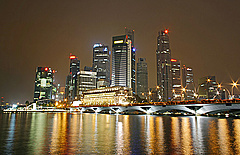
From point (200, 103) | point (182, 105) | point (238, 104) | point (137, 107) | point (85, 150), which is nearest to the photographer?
point (85, 150)

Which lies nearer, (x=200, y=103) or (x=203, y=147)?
(x=203, y=147)

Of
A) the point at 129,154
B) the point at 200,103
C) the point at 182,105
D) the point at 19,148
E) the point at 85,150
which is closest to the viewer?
the point at 129,154

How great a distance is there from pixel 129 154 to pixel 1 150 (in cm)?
1265

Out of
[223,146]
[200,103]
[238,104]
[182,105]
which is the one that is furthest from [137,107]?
[223,146]

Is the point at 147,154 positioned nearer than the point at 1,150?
Yes

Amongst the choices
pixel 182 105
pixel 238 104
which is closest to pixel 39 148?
pixel 238 104

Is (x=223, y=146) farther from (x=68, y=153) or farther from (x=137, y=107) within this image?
(x=137, y=107)

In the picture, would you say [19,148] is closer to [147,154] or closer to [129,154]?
[129,154]

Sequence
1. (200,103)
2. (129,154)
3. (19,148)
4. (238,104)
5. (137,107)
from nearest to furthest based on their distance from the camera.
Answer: (129,154), (19,148), (238,104), (200,103), (137,107)

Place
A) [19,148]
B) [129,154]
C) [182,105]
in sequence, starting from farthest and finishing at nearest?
1. [182,105]
2. [19,148]
3. [129,154]

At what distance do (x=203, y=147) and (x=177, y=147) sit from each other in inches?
106

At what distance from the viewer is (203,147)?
2117 centimetres

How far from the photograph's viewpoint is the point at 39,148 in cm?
2078

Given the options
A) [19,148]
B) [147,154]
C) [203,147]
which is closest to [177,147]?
[203,147]
